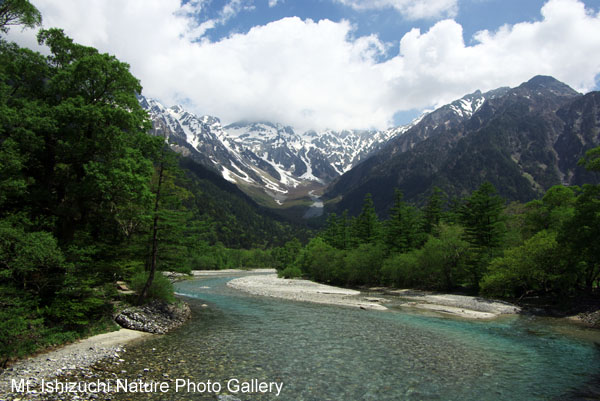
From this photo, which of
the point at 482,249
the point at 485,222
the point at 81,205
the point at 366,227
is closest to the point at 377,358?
the point at 81,205

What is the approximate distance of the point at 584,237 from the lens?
89.1 feet

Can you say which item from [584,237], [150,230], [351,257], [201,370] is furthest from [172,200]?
[351,257]

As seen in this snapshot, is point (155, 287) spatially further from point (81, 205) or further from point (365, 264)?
point (365, 264)

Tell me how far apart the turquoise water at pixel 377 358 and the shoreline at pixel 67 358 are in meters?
1.26

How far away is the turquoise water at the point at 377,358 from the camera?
12977mm

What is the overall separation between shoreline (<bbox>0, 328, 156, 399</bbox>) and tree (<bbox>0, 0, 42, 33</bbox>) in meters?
17.6

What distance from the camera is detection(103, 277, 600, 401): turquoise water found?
42.6 feet

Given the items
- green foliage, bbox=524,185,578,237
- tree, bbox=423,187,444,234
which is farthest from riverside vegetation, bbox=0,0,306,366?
tree, bbox=423,187,444,234

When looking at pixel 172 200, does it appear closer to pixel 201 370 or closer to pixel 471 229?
pixel 201 370

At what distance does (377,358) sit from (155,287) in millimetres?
18095

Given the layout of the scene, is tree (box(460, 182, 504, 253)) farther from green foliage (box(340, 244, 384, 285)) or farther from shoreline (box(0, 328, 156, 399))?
shoreline (box(0, 328, 156, 399))

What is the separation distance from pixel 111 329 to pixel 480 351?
22.6 meters

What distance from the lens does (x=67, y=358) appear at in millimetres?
14164

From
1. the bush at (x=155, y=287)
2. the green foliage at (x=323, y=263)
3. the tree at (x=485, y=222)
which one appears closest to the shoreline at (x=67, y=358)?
the bush at (x=155, y=287)
